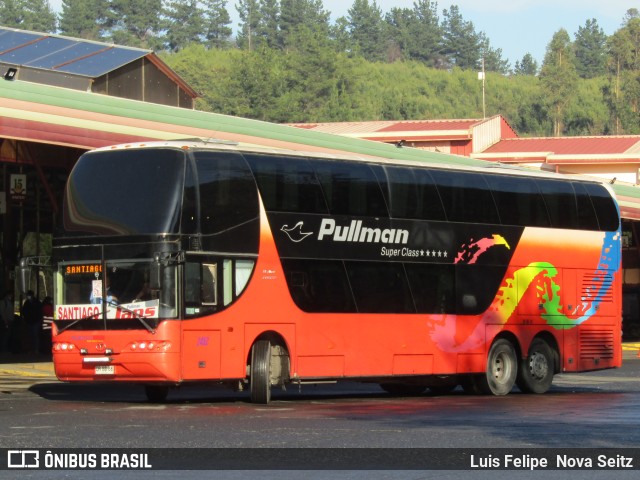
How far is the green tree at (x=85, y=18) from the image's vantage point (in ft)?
563

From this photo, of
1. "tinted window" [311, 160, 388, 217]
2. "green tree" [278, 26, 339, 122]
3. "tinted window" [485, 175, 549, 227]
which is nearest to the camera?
"tinted window" [311, 160, 388, 217]

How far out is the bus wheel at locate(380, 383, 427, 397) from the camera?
27.0m

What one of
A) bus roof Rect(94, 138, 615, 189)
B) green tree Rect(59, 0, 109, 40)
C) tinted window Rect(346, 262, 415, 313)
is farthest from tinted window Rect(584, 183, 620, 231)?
green tree Rect(59, 0, 109, 40)

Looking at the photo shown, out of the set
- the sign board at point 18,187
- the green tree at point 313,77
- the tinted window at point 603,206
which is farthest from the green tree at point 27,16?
the tinted window at point 603,206

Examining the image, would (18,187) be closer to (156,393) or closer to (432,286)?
(156,393)

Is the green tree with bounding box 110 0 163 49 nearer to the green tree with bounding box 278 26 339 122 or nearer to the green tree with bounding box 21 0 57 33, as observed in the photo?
the green tree with bounding box 21 0 57 33

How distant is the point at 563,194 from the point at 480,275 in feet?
9.78

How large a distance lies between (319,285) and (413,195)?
9.59ft

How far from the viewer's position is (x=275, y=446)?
14305 mm

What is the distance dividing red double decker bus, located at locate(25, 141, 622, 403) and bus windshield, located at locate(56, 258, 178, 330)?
2cm

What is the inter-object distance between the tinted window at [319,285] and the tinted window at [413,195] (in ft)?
6.02

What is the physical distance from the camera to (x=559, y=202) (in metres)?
26.9

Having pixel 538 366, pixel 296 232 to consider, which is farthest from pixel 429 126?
pixel 296 232

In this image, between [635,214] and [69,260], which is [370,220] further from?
[635,214]
